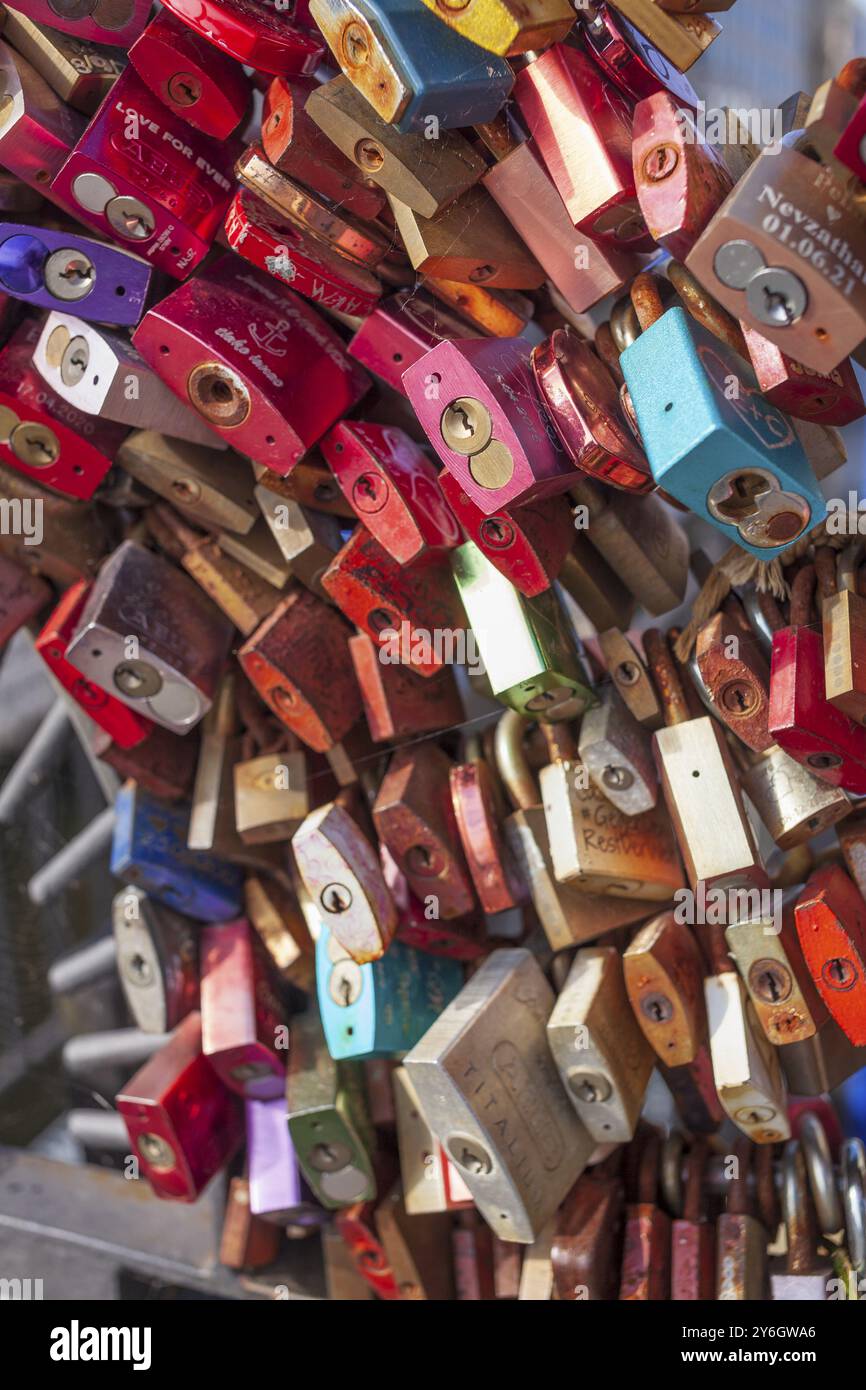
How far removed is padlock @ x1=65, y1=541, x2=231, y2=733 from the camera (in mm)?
1804

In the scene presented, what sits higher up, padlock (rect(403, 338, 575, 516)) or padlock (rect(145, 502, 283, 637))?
padlock (rect(403, 338, 575, 516))

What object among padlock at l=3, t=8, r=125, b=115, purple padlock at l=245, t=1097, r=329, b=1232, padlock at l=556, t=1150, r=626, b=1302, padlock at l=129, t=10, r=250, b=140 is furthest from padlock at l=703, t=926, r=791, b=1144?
padlock at l=3, t=8, r=125, b=115

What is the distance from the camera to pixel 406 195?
1449 millimetres

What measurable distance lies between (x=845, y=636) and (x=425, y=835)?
564 mm

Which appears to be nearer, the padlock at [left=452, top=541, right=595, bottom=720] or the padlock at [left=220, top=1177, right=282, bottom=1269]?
the padlock at [left=452, top=541, right=595, bottom=720]

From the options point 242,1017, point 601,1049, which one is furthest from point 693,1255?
point 242,1017

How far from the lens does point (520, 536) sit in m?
1.50

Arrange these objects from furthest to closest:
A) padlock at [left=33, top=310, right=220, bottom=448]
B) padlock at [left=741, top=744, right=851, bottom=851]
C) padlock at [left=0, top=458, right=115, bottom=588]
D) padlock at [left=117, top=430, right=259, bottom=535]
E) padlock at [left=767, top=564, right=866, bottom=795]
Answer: padlock at [left=0, top=458, right=115, bottom=588] → padlock at [left=117, top=430, right=259, bottom=535] → padlock at [left=33, top=310, right=220, bottom=448] → padlock at [left=741, top=744, right=851, bottom=851] → padlock at [left=767, top=564, right=866, bottom=795]

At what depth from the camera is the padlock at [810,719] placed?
1.40 m

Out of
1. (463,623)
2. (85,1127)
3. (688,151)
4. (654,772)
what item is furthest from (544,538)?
(85,1127)

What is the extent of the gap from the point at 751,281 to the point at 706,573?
553mm

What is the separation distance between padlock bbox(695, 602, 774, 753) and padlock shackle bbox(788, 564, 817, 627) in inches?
2.3

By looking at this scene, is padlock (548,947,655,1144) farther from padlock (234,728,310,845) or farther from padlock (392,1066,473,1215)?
padlock (234,728,310,845)

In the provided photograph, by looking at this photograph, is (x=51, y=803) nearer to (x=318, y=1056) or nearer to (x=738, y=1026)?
(x=318, y=1056)
